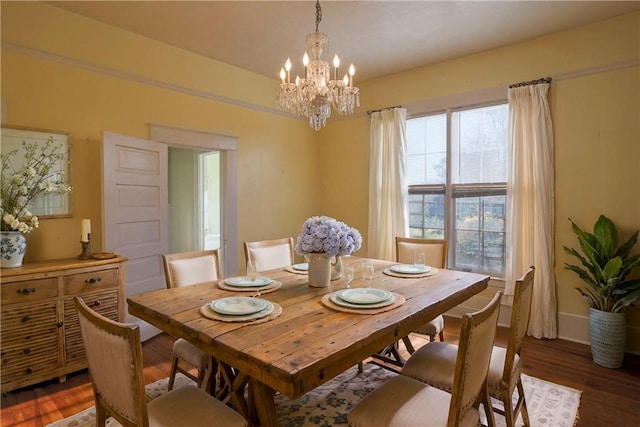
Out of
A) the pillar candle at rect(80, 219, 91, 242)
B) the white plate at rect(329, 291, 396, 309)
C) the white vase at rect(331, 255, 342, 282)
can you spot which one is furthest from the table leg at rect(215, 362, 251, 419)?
the pillar candle at rect(80, 219, 91, 242)

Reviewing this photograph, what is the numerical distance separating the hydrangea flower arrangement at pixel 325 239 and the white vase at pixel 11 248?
78.5 inches

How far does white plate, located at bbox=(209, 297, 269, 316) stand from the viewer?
1654 mm

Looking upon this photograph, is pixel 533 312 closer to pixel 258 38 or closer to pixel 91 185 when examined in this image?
pixel 258 38

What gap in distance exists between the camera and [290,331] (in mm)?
1504

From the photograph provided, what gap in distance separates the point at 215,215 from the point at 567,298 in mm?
4476

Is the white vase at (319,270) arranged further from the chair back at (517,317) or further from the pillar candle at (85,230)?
the pillar candle at (85,230)

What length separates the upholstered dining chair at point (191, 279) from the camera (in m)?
2.02

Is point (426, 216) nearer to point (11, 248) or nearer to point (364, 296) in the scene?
point (364, 296)

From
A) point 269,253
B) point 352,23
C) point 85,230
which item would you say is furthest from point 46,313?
point 352,23

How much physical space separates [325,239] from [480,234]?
2.49 meters

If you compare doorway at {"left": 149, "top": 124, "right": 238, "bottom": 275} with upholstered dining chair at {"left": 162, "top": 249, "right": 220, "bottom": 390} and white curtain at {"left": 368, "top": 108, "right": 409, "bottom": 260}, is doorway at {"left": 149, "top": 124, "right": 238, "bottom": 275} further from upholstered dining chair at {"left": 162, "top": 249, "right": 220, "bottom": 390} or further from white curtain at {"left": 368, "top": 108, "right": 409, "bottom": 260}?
white curtain at {"left": 368, "top": 108, "right": 409, "bottom": 260}

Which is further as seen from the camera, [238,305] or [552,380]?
[552,380]

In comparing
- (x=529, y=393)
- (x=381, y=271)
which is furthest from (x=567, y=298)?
(x=381, y=271)

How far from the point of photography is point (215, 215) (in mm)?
5398
